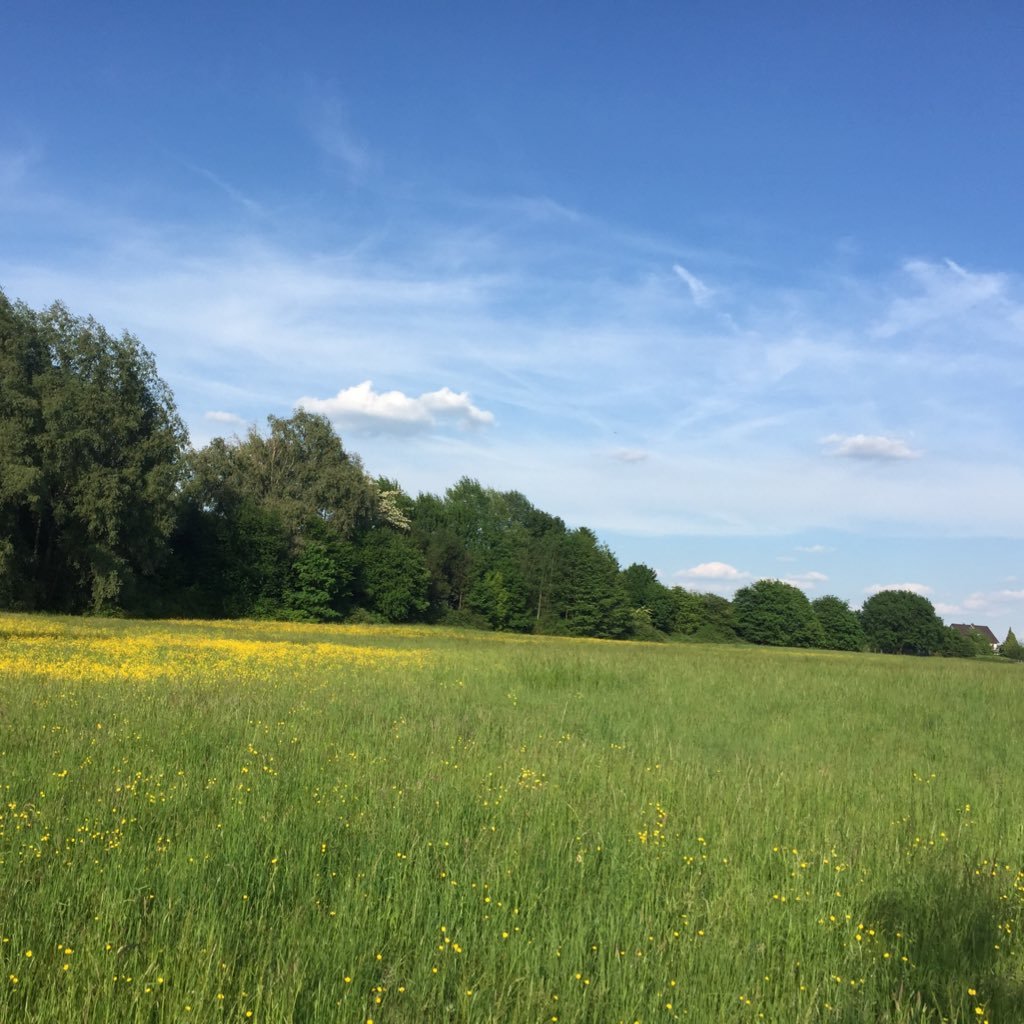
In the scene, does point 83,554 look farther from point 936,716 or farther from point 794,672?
point 936,716

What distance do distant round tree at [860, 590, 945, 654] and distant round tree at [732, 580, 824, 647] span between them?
21.1m

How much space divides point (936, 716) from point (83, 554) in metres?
39.5

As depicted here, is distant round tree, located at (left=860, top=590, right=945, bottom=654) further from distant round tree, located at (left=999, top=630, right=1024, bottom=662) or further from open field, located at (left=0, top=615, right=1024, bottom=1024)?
open field, located at (left=0, top=615, right=1024, bottom=1024)

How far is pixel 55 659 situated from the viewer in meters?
15.7

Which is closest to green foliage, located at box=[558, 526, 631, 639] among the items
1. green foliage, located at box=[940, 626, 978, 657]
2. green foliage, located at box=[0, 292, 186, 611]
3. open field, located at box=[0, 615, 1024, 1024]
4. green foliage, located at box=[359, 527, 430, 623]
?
green foliage, located at box=[359, 527, 430, 623]

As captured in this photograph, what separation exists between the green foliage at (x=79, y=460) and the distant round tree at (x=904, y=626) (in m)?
104

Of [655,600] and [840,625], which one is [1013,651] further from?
[655,600]

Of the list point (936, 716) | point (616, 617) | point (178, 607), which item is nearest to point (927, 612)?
point (616, 617)

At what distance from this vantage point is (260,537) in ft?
181

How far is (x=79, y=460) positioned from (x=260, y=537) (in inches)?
690

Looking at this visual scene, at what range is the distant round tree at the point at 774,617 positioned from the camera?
96.0 m

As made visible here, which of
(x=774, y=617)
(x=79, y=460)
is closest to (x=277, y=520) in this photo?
(x=79, y=460)

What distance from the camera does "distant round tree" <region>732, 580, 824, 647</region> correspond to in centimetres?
9600

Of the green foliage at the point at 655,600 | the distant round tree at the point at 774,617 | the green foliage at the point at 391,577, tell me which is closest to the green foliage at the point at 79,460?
the green foliage at the point at 391,577
